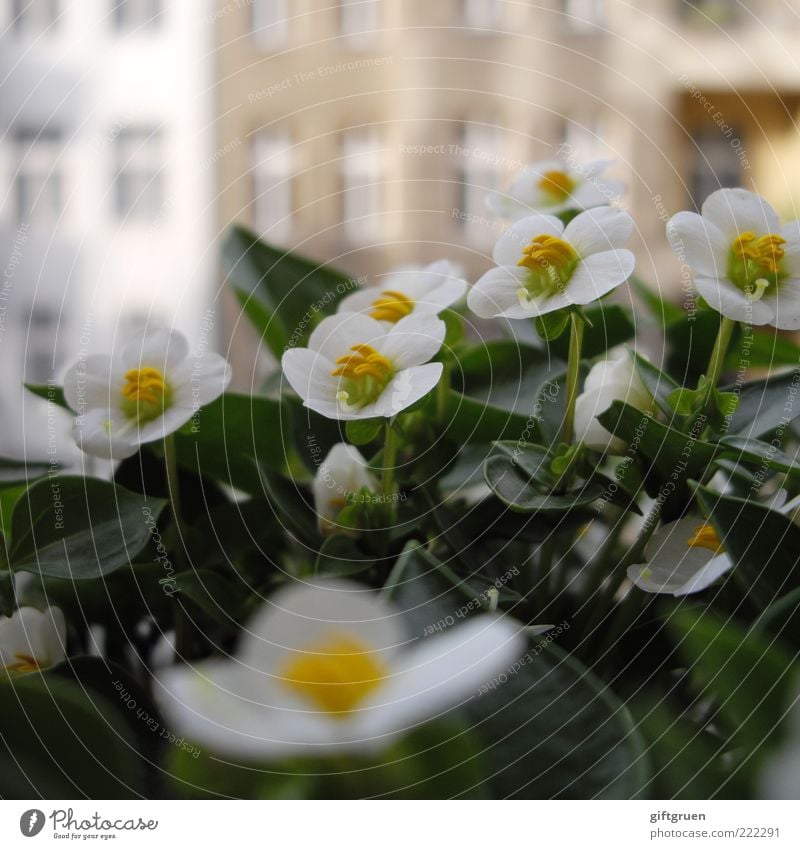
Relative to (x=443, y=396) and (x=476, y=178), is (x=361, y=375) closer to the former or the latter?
(x=443, y=396)

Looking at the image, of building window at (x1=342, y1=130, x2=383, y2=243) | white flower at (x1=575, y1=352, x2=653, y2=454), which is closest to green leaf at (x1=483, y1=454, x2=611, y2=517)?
white flower at (x1=575, y1=352, x2=653, y2=454)

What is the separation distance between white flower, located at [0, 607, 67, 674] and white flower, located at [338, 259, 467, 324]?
0.07 metres

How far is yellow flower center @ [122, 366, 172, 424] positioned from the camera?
5.7 inches

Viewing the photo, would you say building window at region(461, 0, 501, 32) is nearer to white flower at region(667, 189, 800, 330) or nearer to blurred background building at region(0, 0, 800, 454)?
blurred background building at region(0, 0, 800, 454)

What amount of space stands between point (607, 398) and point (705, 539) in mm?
27

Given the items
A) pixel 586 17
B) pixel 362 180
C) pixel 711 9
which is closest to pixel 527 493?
pixel 586 17

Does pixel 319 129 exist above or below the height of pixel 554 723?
above

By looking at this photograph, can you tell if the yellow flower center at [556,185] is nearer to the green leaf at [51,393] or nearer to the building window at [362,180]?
the green leaf at [51,393]

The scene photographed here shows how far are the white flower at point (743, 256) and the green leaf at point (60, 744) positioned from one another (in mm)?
110

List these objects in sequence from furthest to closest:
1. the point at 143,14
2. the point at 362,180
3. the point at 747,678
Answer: the point at 362,180, the point at 143,14, the point at 747,678

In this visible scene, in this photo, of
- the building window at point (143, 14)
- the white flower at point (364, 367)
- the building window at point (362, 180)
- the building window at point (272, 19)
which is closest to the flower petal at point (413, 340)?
the white flower at point (364, 367)

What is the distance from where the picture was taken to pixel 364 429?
0.46ft

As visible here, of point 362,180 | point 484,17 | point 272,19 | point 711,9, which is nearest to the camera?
point 484,17
